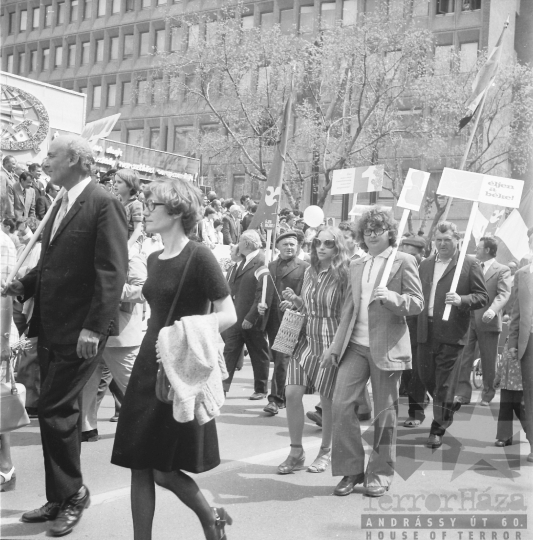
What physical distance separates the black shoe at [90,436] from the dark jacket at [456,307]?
2.97m

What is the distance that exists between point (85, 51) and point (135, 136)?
668 cm

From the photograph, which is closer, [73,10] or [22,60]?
[73,10]

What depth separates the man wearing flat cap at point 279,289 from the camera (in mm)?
8914

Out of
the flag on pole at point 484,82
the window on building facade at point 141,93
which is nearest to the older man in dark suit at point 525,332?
the flag on pole at point 484,82

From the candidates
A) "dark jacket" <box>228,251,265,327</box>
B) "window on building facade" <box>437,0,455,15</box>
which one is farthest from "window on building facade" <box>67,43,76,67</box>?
"dark jacket" <box>228,251,265,327</box>

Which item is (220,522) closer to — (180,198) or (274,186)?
(180,198)

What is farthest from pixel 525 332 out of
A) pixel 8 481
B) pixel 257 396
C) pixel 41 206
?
pixel 41 206

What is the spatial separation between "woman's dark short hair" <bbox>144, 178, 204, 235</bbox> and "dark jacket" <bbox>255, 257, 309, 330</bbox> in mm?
5094

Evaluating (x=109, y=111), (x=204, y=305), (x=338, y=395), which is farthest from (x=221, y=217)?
(x=109, y=111)

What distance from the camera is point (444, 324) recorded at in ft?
24.9

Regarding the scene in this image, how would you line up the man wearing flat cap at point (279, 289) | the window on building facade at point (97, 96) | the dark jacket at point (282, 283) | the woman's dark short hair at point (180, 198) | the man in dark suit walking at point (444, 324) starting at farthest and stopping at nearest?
1. the window on building facade at point (97, 96)
2. the dark jacket at point (282, 283)
3. the man wearing flat cap at point (279, 289)
4. the man in dark suit walking at point (444, 324)
5. the woman's dark short hair at point (180, 198)

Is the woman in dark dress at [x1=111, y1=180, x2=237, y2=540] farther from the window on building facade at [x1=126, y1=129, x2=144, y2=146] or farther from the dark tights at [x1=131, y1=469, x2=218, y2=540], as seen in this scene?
the window on building facade at [x1=126, y1=129, x2=144, y2=146]

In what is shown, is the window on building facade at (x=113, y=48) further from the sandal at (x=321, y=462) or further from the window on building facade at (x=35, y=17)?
the sandal at (x=321, y=462)

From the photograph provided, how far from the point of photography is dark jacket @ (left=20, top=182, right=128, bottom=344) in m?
4.56
